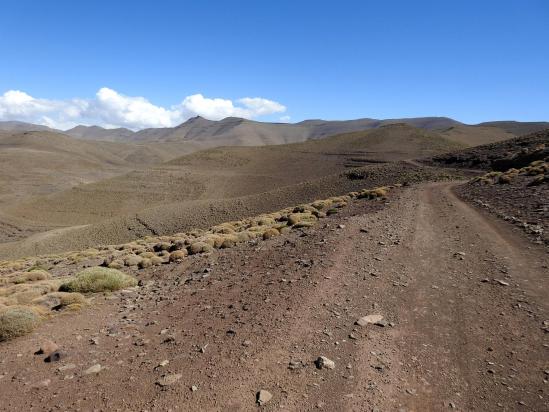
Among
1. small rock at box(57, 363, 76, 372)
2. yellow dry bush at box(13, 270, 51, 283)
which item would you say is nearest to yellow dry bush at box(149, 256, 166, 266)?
yellow dry bush at box(13, 270, 51, 283)

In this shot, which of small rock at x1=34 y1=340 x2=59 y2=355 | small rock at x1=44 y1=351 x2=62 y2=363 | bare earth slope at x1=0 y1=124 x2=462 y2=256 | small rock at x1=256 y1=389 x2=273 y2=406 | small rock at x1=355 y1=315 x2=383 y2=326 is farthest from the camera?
bare earth slope at x1=0 y1=124 x2=462 y2=256

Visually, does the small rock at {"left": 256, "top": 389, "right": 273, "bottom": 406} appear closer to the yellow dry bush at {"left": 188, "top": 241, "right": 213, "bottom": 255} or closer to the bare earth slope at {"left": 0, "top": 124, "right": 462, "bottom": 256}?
the yellow dry bush at {"left": 188, "top": 241, "right": 213, "bottom": 255}

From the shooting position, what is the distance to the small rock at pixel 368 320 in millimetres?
8773

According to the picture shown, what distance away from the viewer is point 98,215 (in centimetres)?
7750

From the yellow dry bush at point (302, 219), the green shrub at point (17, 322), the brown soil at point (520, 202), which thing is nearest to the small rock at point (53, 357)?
the green shrub at point (17, 322)

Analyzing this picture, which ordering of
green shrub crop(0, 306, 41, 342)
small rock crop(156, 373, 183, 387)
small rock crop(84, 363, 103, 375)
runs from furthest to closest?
green shrub crop(0, 306, 41, 342) → small rock crop(84, 363, 103, 375) → small rock crop(156, 373, 183, 387)

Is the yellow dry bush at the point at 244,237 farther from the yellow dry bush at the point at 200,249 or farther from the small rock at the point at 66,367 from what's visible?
the small rock at the point at 66,367

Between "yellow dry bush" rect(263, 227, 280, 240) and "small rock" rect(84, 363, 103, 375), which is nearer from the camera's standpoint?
"small rock" rect(84, 363, 103, 375)

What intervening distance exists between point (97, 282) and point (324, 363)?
921 cm

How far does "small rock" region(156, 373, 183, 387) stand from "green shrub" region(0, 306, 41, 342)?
4890 millimetres

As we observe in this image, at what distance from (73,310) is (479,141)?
19505cm

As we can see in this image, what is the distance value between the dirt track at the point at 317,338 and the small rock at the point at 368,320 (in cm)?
24

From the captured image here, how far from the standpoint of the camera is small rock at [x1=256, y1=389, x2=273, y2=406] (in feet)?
20.5

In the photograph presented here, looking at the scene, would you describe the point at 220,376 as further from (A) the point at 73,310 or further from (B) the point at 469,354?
(A) the point at 73,310
